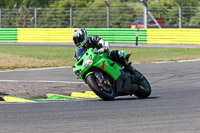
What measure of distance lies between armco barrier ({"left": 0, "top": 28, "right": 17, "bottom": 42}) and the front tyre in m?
24.1

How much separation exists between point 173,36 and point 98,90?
64.4 feet

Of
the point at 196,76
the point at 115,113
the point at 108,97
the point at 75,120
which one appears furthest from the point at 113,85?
the point at 196,76

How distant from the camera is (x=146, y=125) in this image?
6246 mm

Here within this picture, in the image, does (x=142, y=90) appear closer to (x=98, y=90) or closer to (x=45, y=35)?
(x=98, y=90)

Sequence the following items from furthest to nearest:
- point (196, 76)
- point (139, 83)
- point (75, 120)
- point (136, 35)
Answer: point (136, 35), point (196, 76), point (139, 83), point (75, 120)

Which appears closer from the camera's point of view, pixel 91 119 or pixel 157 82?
pixel 91 119

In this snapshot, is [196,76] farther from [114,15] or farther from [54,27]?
[54,27]

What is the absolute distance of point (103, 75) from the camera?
9125 millimetres

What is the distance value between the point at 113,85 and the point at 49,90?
229 cm

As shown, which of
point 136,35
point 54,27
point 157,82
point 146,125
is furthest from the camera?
point 54,27

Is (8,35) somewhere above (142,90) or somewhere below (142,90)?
below

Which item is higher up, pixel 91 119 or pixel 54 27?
pixel 91 119

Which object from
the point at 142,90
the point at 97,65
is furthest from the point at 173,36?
the point at 97,65

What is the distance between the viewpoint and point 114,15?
30.2 m
